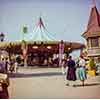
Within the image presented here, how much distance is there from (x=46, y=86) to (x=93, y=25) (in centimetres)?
83

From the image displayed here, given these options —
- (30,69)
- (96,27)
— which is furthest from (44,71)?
(96,27)

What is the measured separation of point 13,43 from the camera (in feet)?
12.0

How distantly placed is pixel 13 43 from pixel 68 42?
1.93 ft

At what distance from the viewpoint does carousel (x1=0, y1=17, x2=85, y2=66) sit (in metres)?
3.65

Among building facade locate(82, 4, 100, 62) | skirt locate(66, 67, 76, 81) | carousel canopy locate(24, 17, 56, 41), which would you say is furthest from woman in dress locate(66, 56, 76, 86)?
carousel canopy locate(24, 17, 56, 41)

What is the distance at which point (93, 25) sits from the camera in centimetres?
372

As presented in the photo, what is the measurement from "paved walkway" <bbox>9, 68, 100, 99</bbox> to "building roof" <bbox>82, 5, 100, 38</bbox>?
47cm

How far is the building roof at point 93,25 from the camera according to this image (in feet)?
12.2

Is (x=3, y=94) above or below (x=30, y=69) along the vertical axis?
below

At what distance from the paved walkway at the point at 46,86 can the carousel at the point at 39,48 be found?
10 centimetres

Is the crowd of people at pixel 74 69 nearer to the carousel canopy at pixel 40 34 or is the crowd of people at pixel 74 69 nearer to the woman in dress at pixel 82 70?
the woman in dress at pixel 82 70

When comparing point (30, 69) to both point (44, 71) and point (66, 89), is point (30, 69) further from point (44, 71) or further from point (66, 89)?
point (66, 89)

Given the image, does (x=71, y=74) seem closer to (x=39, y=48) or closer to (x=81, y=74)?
(x=81, y=74)

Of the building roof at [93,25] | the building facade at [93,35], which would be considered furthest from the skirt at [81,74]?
the building roof at [93,25]
